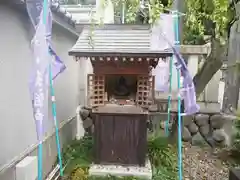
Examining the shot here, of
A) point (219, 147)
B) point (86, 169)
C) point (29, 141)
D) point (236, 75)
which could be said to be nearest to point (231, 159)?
point (219, 147)

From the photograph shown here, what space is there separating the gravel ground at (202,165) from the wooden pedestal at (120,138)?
3.80ft

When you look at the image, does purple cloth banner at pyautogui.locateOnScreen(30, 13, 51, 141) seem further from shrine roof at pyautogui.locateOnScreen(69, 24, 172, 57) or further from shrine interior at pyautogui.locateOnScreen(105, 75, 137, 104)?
shrine interior at pyautogui.locateOnScreen(105, 75, 137, 104)

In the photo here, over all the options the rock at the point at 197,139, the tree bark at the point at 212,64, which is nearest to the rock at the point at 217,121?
the rock at the point at 197,139

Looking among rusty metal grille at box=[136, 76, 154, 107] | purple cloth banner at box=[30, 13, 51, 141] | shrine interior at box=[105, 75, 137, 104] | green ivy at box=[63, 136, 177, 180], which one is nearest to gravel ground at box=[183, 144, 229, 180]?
green ivy at box=[63, 136, 177, 180]

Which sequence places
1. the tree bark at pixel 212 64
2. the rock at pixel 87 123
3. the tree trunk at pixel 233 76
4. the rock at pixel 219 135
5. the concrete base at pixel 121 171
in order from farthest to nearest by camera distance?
1. the tree trunk at pixel 233 76
2. the rock at pixel 87 123
3. the rock at pixel 219 135
4. the tree bark at pixel 212 64
5. the concrete base at pixel 121 171

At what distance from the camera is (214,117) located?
6754 mm

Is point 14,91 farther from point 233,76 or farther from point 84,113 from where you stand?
point 233,76

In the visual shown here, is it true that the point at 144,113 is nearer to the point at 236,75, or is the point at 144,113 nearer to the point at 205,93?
the point at 205,93

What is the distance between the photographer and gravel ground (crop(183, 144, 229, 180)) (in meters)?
5.01

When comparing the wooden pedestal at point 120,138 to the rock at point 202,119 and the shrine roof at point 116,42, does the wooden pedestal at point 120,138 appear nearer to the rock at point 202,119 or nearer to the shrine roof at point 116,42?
the shrine roof at point 116,42

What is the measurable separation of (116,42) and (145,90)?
1.08 m

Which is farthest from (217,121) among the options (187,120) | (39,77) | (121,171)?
(39,77)

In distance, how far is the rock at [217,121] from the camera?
22.1 ft

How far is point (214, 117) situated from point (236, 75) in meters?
1.48
